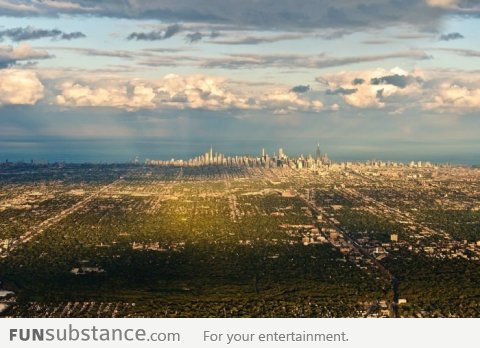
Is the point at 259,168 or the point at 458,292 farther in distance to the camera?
the point at 259,168

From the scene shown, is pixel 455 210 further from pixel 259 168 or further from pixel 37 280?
pixel 259 168

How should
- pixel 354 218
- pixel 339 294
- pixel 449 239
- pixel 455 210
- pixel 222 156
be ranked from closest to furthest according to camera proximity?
pixel 339 294 → pixel 449 239 → pixel 354 218 → pixel 455 210 → pixel 222 156

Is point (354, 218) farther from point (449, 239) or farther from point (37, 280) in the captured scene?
point (37, 280)

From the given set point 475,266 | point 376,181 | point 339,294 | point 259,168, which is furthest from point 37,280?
point 259,168

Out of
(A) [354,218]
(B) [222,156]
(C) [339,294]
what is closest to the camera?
(C) [339,294]
